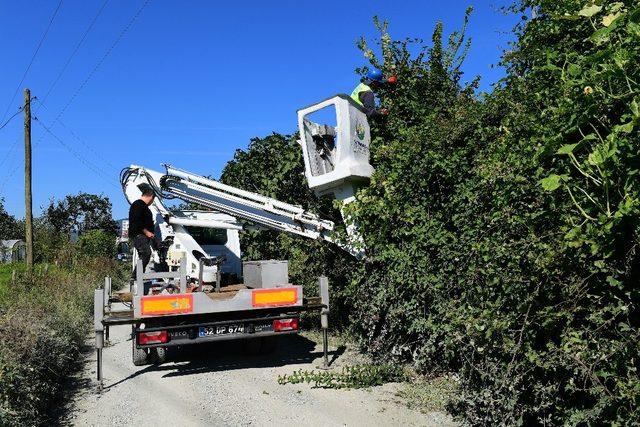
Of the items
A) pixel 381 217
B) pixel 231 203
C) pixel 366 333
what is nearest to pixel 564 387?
pixel 381 217

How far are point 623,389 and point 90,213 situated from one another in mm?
56074

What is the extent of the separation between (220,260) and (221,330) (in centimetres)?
152

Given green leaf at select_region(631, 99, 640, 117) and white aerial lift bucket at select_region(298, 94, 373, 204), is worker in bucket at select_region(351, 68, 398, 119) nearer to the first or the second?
white aerial lift bucket at select_region(298, 94, 373, 204)

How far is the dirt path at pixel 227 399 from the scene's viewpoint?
541 cm

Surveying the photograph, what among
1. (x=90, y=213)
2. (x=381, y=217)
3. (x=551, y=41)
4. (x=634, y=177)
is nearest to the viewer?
(x=634, y=177)

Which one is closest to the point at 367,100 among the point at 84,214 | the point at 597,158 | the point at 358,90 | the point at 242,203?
the point at 358,90

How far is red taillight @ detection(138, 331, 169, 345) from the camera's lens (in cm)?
670

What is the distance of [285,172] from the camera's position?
10234mm

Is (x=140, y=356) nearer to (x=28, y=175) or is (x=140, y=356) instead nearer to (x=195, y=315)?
(x=195, y=315)

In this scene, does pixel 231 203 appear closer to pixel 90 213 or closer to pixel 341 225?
pixel 341 225

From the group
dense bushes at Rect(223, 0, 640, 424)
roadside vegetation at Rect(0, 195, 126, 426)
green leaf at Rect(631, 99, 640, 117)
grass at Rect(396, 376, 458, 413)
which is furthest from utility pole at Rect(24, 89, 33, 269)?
green leaf at Rect(631, 99, 640, 117)

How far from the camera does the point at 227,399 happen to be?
611 cm

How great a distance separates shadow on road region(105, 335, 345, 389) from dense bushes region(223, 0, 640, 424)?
1063 millimetres

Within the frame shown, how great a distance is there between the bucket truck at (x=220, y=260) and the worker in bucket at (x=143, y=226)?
0.23 m
